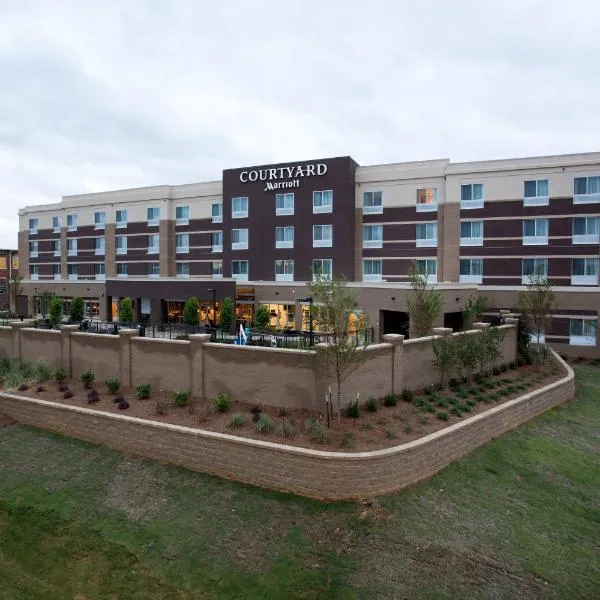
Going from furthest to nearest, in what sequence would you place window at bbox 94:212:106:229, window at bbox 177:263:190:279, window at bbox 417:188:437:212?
window at bbox 94:212:106:229 < window at bbox 177:263:190:279 < window at bbox 417:188:437:212

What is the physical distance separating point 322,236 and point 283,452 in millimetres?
30028

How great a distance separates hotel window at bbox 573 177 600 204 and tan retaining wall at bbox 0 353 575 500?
23.0 meters

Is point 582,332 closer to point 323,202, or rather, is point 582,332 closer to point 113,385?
point 323,202

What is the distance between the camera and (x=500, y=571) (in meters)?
9.86

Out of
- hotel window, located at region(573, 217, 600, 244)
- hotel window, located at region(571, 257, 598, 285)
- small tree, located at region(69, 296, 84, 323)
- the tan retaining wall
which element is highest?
hotel window, located at region(573, 217, 600, 244)

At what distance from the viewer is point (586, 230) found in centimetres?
3319

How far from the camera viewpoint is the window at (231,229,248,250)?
144ft

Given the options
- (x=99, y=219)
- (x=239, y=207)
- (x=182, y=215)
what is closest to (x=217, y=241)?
(x=239, y=207)

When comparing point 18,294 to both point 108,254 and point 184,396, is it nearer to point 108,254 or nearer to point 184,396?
point 108,254

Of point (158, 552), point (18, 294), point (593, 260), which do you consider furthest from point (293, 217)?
point (18, 294)

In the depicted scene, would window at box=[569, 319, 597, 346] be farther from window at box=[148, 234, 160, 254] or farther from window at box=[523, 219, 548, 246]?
window at box=[148, 234, 160, 254]

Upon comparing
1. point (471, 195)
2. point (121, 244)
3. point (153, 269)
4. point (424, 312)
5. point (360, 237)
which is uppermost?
point (471, 195)

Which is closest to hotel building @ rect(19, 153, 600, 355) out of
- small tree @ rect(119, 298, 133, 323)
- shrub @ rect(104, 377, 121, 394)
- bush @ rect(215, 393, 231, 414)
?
small tree @ rect(119, 298, 133, 323)

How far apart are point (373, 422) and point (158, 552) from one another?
25.0 feet
